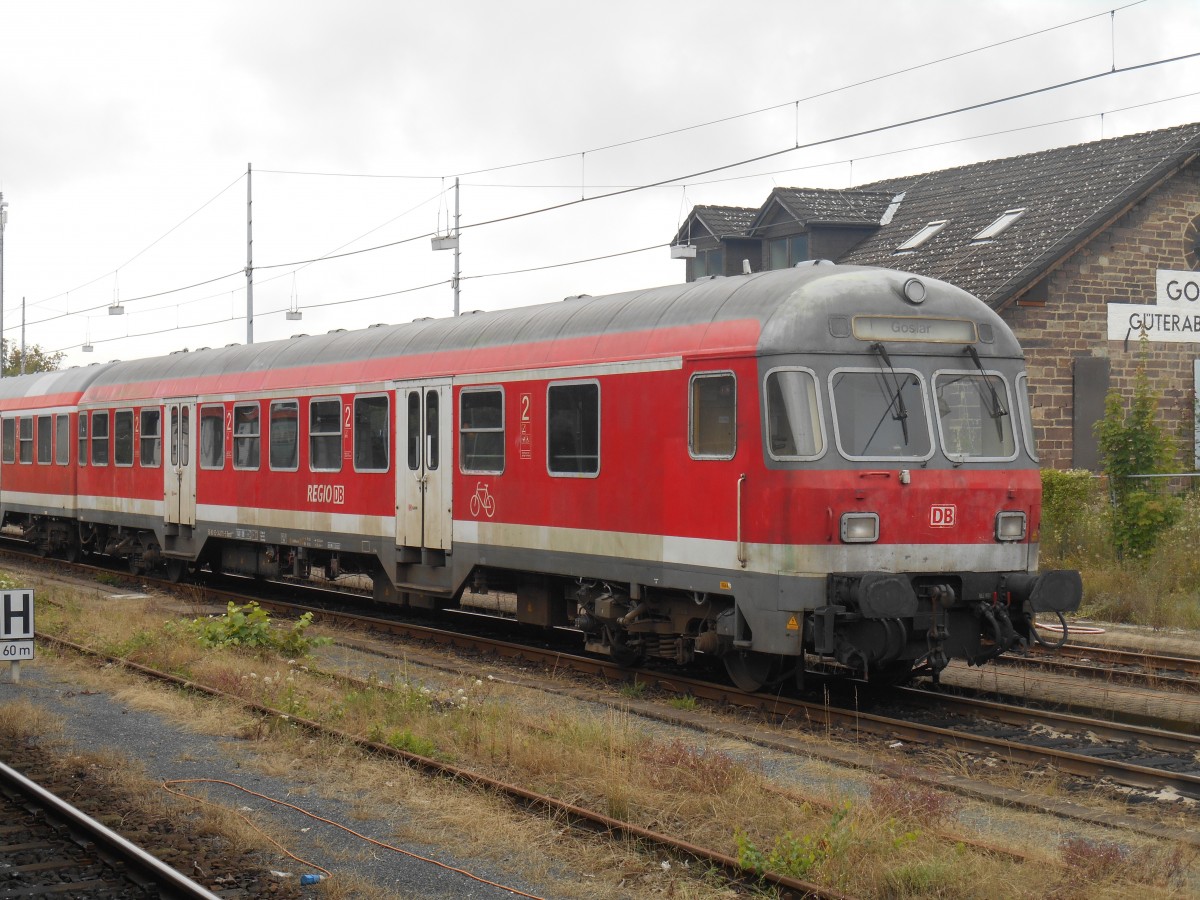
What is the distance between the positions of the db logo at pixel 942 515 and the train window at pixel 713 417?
1.53 metres

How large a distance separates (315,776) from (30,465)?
1851 cm

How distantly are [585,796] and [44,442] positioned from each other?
19129 mm

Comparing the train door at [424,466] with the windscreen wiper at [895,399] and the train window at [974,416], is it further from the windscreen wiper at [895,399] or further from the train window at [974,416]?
the train window at [974,416]

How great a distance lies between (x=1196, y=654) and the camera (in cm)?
1397

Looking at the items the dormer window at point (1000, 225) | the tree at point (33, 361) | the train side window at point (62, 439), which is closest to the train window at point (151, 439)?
the train side window at point (62, 439)

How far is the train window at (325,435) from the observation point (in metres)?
16.2

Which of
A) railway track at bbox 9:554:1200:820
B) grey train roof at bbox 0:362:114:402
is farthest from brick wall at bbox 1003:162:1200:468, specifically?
grey train roof at bbox 0:362:114:402

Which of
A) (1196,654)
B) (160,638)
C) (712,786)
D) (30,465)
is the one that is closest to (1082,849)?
(712,786)

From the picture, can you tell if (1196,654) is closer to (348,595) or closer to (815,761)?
(815,761)

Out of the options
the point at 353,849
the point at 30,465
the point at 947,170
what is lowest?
the point at 353,849

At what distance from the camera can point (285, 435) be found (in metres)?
17.3

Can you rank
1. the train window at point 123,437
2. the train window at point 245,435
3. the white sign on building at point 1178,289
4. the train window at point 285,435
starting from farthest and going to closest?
the white sign on building at point 1178,289 < the train window at point 123,437 < the train window at point 245,435 < the train window at point 285,435

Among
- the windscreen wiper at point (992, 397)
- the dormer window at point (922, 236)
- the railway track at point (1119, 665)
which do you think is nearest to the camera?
the windscreen wiper at point (992, 397)

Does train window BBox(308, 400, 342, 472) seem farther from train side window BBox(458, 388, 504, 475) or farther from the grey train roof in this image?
the grey train roof
